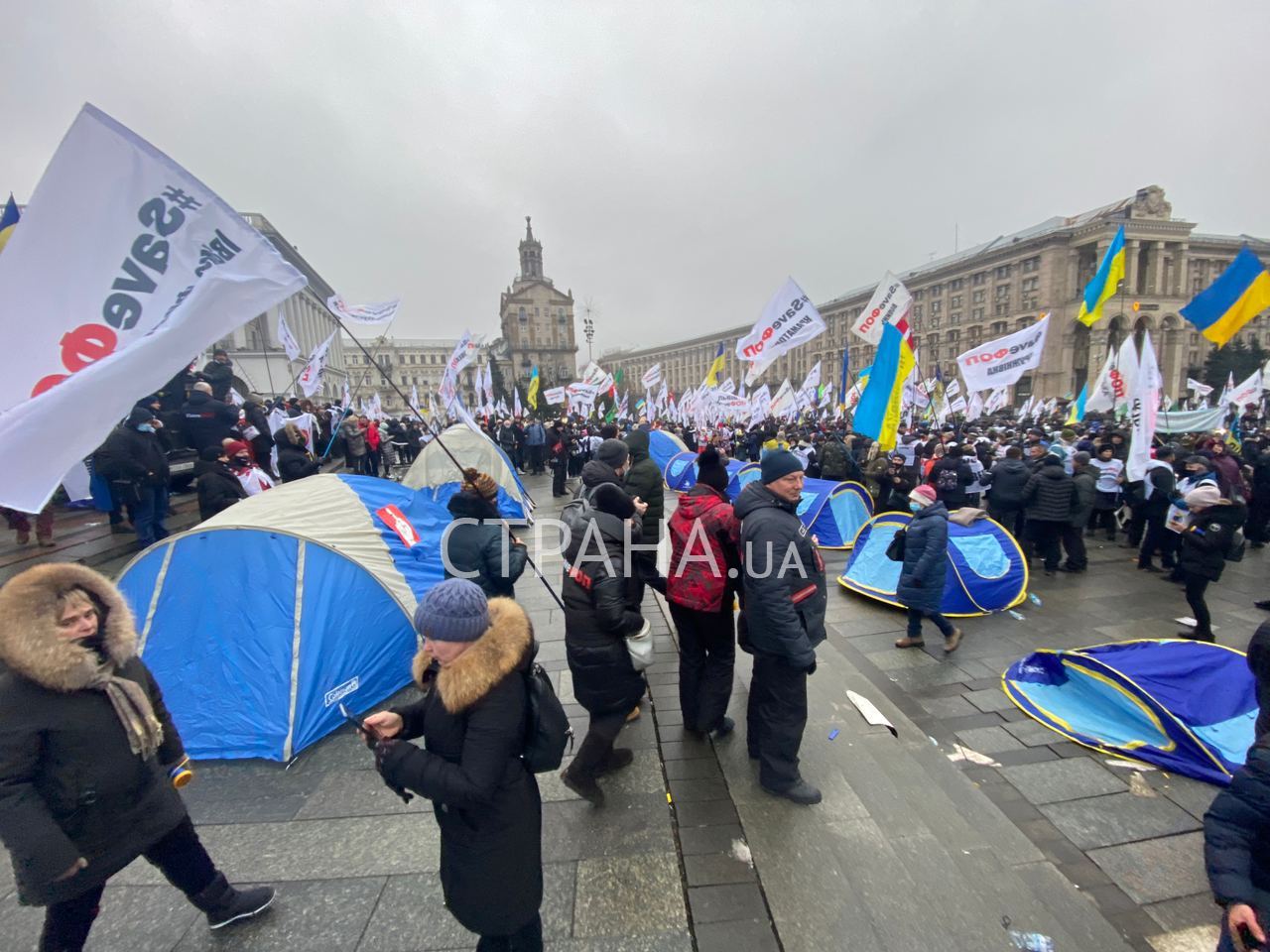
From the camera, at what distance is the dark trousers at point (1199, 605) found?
512 centimetres

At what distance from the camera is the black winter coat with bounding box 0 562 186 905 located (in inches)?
68.1

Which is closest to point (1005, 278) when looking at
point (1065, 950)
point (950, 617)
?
point (950, 617)

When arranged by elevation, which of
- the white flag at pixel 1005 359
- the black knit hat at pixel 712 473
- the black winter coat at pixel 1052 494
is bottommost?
the black winter coat at pixel 1052 494

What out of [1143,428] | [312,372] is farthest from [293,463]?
[1143,428]

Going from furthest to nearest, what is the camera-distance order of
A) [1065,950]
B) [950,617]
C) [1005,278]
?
[1005,278] < [950,617] < [1065,950]

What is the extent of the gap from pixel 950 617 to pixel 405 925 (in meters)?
5.94

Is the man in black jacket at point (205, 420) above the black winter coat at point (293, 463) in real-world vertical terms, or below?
above

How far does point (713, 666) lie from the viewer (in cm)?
360

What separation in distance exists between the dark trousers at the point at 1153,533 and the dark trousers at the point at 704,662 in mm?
7653

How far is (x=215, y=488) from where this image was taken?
5.94 m

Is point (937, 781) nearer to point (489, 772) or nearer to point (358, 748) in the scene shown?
point (489, 772)

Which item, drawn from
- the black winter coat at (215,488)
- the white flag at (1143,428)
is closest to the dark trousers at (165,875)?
the black winter coat at (215,488)

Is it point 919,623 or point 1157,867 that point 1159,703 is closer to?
point 1157,867

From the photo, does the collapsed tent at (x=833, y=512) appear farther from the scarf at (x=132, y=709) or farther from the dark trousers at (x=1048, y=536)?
the scarf at (x=132, y=709)
